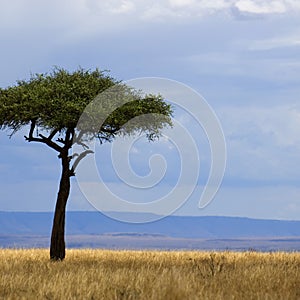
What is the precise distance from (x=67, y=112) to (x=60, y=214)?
16.4ft

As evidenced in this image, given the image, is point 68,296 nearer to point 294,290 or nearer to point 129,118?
point 294,290

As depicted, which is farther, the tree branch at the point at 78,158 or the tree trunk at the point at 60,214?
the tree trunk at the point at 60,214

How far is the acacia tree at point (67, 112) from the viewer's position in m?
31.5

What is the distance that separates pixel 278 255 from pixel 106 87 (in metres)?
12.1

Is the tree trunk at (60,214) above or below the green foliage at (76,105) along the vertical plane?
below

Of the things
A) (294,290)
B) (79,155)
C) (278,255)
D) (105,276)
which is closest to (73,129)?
(79,155)

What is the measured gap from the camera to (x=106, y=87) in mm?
32938

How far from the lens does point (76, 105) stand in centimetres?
3083

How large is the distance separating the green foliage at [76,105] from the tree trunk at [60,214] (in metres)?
1.84

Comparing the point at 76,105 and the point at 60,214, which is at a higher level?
the point at 76,105

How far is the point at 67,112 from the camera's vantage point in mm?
31078

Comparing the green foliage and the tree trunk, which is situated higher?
the green foliage

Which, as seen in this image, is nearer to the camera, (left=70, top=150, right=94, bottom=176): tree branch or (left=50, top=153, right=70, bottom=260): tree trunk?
(left=70, top=150, right=94, bottom=176): tree branch

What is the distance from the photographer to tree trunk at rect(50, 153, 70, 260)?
32156 mm
